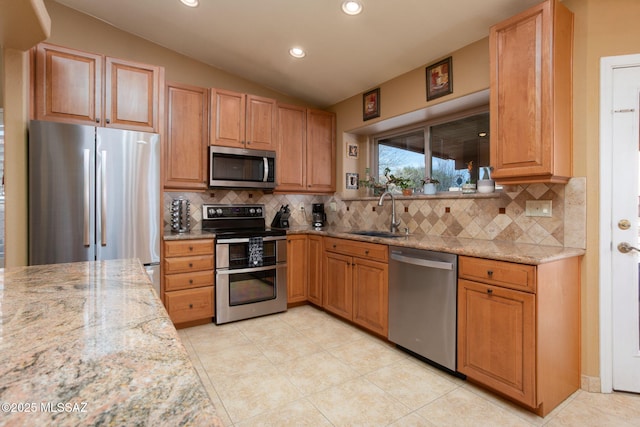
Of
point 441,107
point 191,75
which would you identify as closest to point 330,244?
point 441,107

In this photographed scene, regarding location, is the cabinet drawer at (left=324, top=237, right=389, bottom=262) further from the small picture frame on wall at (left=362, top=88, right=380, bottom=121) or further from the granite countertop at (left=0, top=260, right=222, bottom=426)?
the granite countertop at (left=0, top=260, right=222, bottom=426)

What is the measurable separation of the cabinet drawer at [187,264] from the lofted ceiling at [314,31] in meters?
2.16

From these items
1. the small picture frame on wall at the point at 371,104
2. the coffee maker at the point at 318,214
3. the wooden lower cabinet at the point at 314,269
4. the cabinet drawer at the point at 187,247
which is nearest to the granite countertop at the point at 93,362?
the cabinet drawer at the point at 187,247

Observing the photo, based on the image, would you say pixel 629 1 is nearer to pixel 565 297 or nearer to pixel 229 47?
pixel 565 297

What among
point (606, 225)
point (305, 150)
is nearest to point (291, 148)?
point (305, 150)

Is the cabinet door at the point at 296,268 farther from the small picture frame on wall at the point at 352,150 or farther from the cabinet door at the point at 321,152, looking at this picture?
the small picture frame on wall at the point at 352,150

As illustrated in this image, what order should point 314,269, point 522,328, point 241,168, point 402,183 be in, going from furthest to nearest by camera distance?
point 314,269 → point 241,168 → point 402,183 → point 522,328

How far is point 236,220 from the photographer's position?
378cm

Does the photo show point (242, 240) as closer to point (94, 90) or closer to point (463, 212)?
point (94, 90)

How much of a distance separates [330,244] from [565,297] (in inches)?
78.6

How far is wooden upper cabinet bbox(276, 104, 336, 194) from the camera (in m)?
3.87

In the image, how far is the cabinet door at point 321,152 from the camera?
4.05 m

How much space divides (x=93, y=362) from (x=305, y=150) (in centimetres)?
361

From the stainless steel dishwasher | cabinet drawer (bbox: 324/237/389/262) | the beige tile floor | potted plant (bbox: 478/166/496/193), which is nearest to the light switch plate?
potted plant (bbox: 478/166/496/193)
